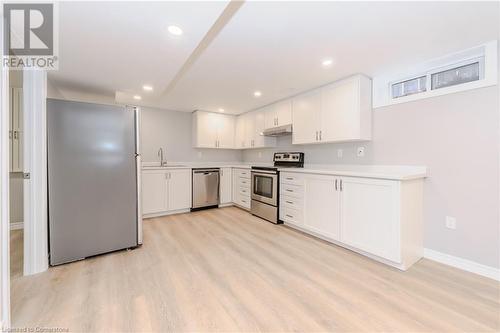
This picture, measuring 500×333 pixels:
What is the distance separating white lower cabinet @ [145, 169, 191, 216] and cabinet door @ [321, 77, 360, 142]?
2798 millimetres

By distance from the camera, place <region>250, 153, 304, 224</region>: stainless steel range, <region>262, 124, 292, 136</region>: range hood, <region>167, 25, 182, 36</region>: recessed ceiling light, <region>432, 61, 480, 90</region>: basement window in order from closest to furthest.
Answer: <region>167, 25, 182, 36</region>: recessed ceiling light
<region>432, 61, 480, 90</region>: basement window
<region>250, 153, 304, 224</region>: stainless steel range
<region>262, 124, 292, 136</region>: range hood

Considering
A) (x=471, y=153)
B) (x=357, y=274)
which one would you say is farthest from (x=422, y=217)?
(x=357, y=274)

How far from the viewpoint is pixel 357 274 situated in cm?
211

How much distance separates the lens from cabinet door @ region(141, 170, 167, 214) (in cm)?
399

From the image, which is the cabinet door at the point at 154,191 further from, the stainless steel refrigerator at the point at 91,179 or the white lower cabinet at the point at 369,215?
the white lower cabinet at the point at 369,215

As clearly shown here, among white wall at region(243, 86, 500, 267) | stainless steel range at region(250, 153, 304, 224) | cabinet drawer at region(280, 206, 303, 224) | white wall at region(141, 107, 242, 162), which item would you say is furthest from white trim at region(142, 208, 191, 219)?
white wall at region(243, 86, 500, 267)

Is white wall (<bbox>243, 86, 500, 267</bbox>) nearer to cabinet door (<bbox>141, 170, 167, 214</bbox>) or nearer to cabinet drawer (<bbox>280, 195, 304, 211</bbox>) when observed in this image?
cabinet drawer (<bbox>280, 195, 304, 211</bbox>)

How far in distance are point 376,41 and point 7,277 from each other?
3.37 m

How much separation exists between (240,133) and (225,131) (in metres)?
0.36

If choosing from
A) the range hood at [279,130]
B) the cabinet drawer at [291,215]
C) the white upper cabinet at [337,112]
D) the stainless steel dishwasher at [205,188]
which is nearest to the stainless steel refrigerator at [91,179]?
the stainless steel dishwasher at [205,188]

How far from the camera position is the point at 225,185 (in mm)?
4953

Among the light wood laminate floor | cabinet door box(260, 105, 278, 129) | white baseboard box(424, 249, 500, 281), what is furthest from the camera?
cabinet door box(260, 105, 278, 129)

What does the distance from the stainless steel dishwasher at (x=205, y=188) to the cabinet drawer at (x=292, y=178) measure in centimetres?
170

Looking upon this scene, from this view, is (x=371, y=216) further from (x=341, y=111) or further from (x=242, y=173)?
(x=242, y=173)
